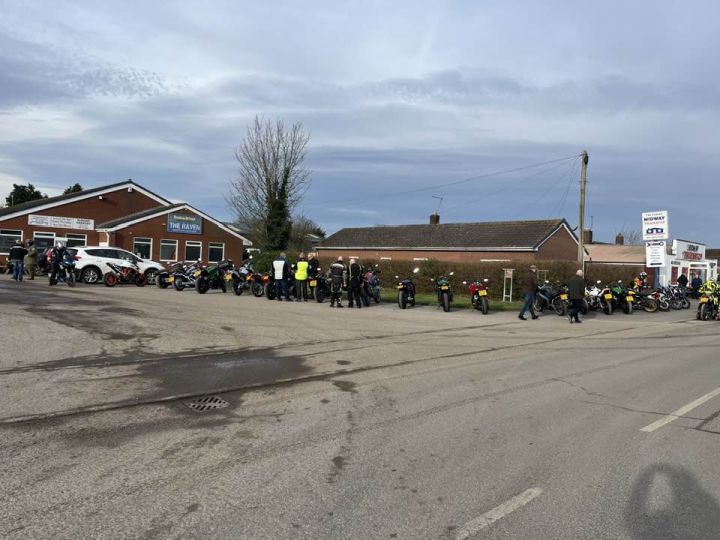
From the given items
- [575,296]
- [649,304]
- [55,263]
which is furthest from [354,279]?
[649,304]

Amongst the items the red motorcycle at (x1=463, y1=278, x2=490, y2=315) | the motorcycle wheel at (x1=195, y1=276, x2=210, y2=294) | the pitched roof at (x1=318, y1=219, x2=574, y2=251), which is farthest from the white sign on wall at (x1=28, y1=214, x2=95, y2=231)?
Result: the red motorcycle at (x1=463, y1=278, x2=490, y2=315)

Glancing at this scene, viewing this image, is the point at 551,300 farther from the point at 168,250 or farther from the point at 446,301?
the point at 168,250

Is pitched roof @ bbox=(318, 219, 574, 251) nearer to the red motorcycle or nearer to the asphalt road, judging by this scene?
the red motorcycle

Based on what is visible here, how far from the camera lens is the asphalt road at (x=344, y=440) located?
3.47m

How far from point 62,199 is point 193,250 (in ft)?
29.0

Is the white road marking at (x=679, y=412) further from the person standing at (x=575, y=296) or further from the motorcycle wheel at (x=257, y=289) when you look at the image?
the motorcycle wheel at (x=257, y=289)

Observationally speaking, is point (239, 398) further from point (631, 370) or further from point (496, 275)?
point (496, 275)

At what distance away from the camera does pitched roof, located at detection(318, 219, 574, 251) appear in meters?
38.3

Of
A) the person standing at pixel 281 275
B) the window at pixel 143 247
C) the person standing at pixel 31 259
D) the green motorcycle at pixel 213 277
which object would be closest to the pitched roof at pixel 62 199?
the window at pixel 143 247

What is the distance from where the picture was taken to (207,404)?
5938 millimetres

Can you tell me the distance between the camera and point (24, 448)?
4422 mm

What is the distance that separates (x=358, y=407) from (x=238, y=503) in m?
2.52

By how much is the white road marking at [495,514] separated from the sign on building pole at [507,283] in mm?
20643

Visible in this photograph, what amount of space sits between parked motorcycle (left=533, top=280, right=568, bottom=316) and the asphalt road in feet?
27.6
